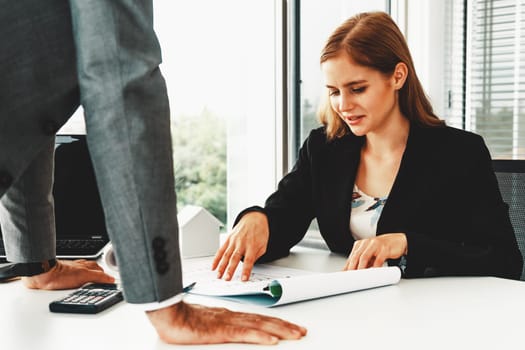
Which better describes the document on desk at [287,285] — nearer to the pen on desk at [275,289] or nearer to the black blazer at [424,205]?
the pen on desk at [275,289]

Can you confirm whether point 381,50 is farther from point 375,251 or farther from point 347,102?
point 375,251

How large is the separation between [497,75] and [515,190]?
1030 mm

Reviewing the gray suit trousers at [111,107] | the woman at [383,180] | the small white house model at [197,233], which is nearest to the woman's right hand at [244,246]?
the woman at [383,180]

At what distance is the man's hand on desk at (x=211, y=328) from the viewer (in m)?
0.79

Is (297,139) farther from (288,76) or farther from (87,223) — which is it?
(87,223)

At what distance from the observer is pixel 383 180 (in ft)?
5.59

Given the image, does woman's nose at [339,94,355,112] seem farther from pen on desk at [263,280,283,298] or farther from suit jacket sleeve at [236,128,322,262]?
pen on desk at [263,280,283,298]

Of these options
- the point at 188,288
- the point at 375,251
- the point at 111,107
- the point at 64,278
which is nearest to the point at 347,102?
the point at 375,251

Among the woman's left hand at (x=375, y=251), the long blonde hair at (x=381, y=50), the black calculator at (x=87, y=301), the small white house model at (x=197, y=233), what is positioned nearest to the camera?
the black calculator at (x=87, y=301)

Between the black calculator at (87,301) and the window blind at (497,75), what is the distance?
74.6 inches

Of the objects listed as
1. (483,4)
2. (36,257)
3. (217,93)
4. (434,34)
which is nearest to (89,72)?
(36,257)

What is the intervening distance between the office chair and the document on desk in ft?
2.00

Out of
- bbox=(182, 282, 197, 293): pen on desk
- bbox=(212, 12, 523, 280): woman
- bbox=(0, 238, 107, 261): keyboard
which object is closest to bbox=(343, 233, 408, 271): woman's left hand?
bbox=(212, 12, 523, 280): woman

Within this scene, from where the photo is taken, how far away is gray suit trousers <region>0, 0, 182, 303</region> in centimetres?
72
